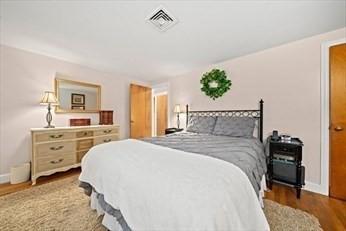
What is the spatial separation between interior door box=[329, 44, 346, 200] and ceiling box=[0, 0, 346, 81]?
1.48 feet

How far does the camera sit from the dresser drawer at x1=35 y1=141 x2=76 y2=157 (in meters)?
2.75

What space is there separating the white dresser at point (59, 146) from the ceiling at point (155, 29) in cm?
149

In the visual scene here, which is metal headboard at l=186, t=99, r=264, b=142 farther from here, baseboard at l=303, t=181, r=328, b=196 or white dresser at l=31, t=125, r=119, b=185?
white dresser at l=31, t=125, r=119, b=185

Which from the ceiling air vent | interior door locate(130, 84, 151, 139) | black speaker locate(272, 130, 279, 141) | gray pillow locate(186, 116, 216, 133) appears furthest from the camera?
interior door locate(130, 84, 151, 139)

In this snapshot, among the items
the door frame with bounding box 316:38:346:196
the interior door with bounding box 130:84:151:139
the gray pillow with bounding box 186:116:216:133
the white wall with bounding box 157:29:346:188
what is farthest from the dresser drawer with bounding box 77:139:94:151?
the door frame with bounding box 316:38:346:196

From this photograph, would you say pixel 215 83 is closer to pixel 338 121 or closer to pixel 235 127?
pixel 235 127

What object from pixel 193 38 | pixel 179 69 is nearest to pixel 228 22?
pixel 193 38

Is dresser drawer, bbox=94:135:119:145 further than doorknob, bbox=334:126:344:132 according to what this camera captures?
Yes

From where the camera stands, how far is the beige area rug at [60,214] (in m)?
1.64

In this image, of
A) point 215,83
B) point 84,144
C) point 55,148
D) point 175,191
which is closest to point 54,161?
point 55,148

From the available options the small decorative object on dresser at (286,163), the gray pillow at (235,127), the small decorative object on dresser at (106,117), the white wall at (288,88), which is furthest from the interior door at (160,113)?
the small decorative object on dresser at (286,163)

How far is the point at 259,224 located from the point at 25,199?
2730 mm

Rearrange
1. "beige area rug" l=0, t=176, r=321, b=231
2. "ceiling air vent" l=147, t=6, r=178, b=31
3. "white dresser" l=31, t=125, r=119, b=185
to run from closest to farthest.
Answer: "beige area rug" l=0, t=176, r=321, b=231
"ceiling air vent" l=147, t=6, r=178, b=31
"white dresser" l=31, t=125, r=119, b=185

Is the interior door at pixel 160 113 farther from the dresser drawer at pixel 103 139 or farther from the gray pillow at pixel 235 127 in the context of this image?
the gray pillow at pixel 235 127
